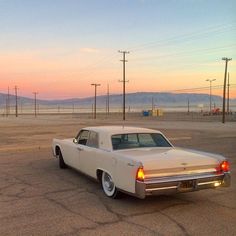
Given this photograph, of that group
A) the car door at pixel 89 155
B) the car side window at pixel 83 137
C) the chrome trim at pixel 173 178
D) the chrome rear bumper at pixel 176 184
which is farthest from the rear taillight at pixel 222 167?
the car side window at pixel 83 137

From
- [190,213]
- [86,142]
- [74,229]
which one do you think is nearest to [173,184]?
[190,213]

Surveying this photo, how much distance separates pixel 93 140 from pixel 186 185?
98.7 inches

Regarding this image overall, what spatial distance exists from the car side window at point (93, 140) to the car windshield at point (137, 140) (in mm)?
485

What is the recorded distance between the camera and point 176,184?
657cm

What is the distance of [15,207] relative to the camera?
678 centimetres

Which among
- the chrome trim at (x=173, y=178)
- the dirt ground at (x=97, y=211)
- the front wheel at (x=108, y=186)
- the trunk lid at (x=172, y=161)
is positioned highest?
the trunk lid at (x=172, y=161)

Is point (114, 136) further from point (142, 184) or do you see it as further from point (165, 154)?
point (142, 184)

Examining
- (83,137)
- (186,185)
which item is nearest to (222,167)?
(186,185)

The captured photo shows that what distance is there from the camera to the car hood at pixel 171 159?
21.6 ft

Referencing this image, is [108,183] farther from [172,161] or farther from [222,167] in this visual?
[222,167]

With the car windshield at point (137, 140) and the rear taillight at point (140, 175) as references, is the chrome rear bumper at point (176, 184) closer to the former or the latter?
the rear taillight at point (140, 175)

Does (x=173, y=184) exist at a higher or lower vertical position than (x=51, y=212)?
higher

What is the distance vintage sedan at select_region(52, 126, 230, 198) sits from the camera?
6.52 m

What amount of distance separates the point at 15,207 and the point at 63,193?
47.6 inches
